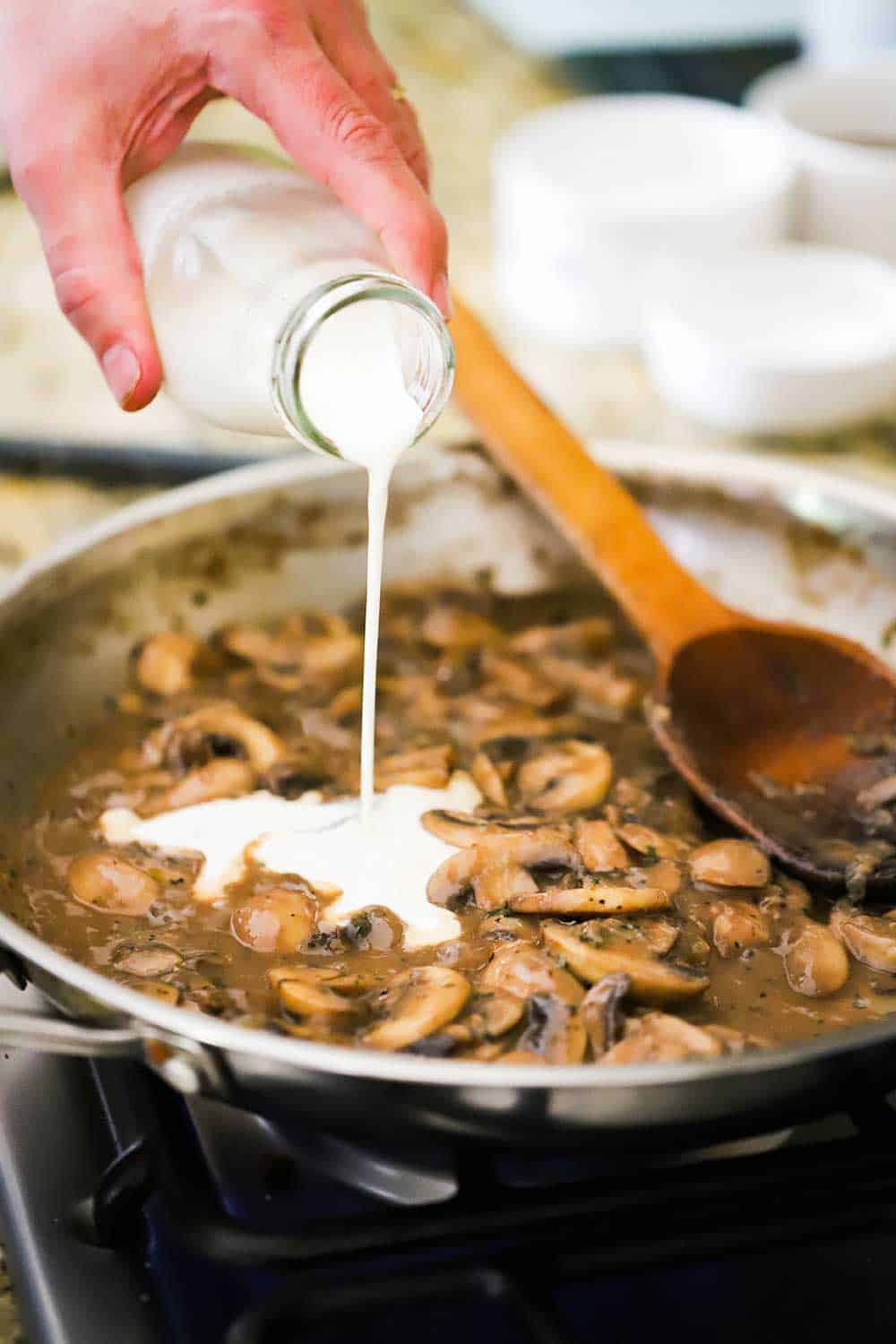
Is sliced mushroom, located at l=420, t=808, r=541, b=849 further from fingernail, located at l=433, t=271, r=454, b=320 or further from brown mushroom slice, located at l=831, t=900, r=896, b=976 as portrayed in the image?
fingernail, located at l=433, t=271, r=454, b=320

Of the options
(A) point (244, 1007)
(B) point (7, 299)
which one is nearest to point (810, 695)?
(A) point (244, 1007)

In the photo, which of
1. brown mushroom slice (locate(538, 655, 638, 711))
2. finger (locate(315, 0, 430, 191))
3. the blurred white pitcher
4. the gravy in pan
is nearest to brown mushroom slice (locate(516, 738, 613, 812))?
the gravy in pan

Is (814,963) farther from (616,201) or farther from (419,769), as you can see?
(616,201)

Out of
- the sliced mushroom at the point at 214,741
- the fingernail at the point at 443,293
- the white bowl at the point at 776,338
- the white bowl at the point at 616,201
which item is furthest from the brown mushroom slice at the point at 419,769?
the white bowl at the point at 616,201

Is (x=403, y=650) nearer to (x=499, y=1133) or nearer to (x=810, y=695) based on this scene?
(x=810, y=695)

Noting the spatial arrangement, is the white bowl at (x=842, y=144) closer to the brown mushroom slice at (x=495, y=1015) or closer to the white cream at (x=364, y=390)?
the white cream at (x=364, y=390)

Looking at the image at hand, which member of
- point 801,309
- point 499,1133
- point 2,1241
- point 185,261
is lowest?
point 801,309
